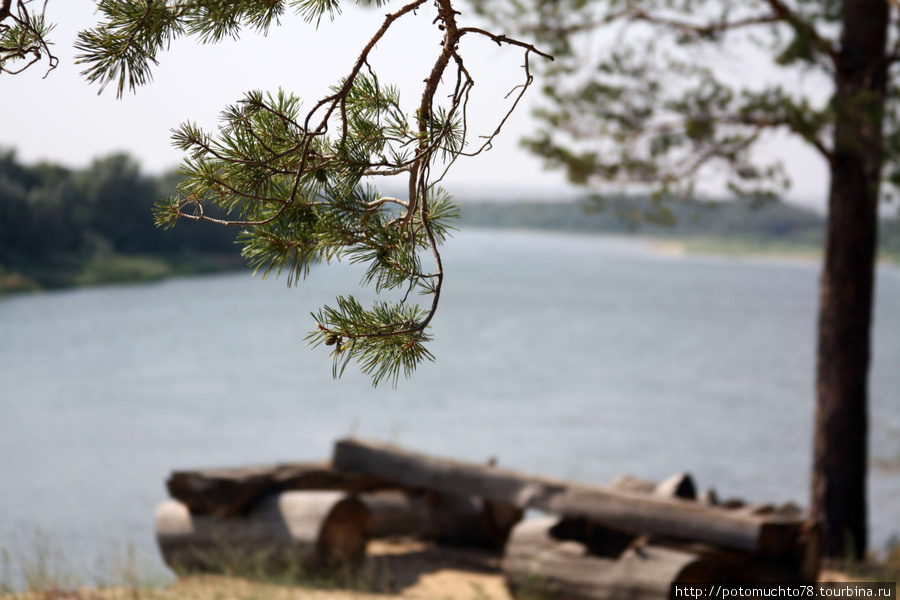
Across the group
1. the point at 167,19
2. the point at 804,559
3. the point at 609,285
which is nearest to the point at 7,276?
the point at 804,559

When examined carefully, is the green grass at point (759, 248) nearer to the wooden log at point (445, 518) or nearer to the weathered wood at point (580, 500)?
the wooden log at point (445, 518)

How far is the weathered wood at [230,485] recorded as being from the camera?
3.79 m

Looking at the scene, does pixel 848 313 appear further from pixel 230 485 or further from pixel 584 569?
pixel 230 485

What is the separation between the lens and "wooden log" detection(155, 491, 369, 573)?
3664mm

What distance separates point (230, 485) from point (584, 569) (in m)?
1.62

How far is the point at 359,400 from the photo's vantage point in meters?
9.45

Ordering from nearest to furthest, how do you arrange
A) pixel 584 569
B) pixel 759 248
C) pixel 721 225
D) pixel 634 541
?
1. pixel 584 569
2. pixel 634 541
3. pixel 721 225
4. pixel 759 248

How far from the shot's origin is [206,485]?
3.79 m

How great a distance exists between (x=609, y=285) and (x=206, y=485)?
69.3 ft

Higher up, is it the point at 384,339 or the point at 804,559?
the point at 384,339

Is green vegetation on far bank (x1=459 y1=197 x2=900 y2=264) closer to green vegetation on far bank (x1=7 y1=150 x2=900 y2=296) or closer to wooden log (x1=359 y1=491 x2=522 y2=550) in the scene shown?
green vegetation on far bank (x1=7 y1=150 x2=900 y2=296)

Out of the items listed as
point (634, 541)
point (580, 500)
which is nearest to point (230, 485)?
point (580, 500)

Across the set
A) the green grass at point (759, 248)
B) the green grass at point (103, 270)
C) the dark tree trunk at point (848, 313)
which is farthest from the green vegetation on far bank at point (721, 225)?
the green grass at point (103, 270)

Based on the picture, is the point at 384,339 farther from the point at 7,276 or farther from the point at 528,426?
the point at 7,276
